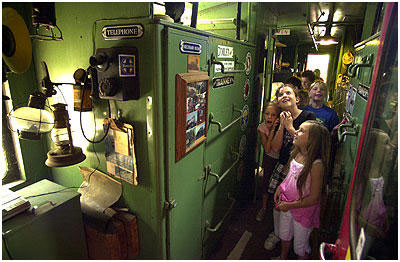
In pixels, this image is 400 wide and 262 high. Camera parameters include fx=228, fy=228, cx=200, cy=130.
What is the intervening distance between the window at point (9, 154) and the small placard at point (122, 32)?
1108mm

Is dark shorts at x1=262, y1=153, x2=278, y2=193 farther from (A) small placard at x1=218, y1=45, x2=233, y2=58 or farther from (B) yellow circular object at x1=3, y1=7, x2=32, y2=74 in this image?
(B) yellow circular object at x1=3, y1=7, x2=32, y2=74

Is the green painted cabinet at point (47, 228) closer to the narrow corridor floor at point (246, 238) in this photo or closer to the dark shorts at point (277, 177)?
the narrow corridor floor at point (246, 238)

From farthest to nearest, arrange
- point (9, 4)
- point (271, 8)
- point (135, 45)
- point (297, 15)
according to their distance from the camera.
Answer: point (297, 15)
point (271, 8)
point (9, 4)
point (135, 45)

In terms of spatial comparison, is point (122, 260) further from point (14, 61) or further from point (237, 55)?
point (237, 55)

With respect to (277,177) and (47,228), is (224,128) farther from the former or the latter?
(47,228)

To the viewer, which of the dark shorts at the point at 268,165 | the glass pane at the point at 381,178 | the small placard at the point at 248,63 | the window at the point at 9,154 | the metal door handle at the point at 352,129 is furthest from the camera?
the dark shorts at the point at 268,165

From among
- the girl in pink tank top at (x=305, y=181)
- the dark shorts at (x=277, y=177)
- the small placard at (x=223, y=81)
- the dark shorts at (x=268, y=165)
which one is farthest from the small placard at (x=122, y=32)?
the dark shorts at (x=268, y=165)

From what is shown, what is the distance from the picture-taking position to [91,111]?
1557 mm

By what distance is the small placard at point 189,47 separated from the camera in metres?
1.38

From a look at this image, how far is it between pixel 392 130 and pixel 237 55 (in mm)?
1687

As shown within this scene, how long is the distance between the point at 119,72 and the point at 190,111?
0.54 m

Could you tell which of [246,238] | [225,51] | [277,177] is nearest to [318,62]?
[277,177]

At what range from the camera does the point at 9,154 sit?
1862 millimetres

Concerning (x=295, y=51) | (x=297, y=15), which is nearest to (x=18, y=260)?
(x=297, y=15)
